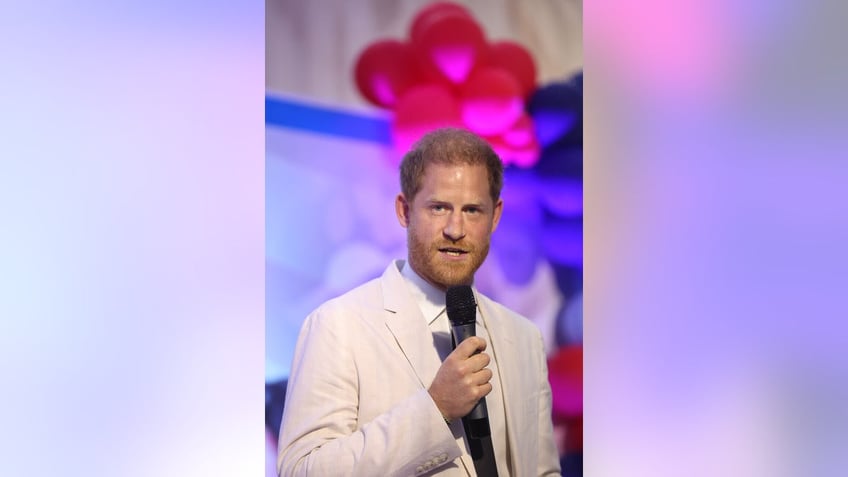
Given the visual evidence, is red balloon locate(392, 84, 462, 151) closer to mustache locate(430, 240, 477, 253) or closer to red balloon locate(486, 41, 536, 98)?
→ red balloon locate(486, 41, 536, 98)

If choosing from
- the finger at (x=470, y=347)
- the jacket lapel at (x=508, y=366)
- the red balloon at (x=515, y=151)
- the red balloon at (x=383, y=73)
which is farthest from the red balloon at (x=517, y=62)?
the finger at (x=470, y=347)

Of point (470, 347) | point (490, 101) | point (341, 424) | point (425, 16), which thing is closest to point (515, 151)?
point (490, 101)

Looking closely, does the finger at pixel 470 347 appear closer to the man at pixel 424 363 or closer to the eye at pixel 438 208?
the man at pixel 424 363

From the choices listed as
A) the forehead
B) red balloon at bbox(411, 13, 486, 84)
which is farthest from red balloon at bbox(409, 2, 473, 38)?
the forehead

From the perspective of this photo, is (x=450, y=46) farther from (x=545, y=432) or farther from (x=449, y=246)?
(x=545, y=432)

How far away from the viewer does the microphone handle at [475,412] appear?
97.5 inches

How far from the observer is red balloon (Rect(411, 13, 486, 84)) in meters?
3.04

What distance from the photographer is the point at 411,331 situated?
107 inches

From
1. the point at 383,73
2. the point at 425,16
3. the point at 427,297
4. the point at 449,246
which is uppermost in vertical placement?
the point at 425,16

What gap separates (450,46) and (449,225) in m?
0.71
